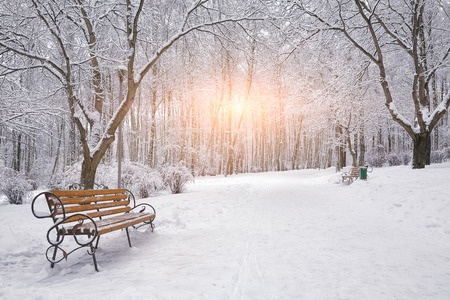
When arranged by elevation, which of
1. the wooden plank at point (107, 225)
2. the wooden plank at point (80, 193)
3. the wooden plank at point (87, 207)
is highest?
the wooden plank at point (80, 193)

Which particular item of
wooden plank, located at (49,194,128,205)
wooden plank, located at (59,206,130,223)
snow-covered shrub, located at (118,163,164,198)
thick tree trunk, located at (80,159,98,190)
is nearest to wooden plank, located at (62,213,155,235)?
wooden plank, located at (59,206,130,223)

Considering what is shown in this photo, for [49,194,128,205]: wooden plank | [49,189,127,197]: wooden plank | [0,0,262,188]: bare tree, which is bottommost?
[49,194,128,205]: wooden plank

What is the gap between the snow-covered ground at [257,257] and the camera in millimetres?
2654

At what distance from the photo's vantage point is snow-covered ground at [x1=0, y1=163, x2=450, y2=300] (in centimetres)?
Result: 265

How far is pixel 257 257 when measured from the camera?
3646mm

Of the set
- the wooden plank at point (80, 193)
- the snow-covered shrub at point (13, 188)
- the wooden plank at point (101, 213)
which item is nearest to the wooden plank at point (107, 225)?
the wooden plank at point (101, 213)

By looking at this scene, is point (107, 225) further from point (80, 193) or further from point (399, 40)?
point (399, 40)

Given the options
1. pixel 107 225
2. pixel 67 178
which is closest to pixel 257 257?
pixel 107 225

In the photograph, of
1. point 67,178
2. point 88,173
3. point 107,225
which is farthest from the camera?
point 67,178

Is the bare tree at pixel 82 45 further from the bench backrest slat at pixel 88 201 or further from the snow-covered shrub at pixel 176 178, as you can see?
the snow-covered shrub at pixel 176 178

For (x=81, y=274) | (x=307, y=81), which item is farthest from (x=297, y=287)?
(x=307, y=81)

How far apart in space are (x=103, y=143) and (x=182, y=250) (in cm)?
452

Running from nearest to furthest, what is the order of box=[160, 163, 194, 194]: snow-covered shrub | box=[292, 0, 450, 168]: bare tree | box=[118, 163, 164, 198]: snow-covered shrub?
box=[292, 0, 450, 168]: bare tree < box=[118, 163, 164, 198]: snow-covered shrub < box=[160, 163, 194, 194]: snow-covered shrub

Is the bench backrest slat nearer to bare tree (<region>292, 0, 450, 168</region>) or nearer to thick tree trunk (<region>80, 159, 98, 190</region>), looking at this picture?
thick tree trunk (<region>80, 159, 98, 190</region>)
